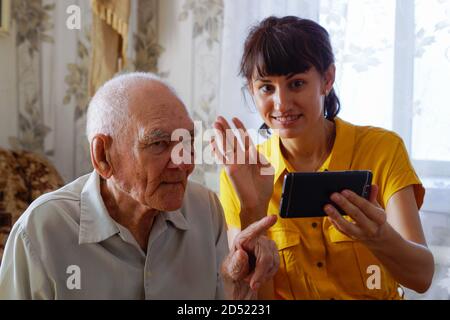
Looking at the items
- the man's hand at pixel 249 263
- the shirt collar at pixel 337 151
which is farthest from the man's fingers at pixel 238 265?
the shirt collar at pixel 337 151

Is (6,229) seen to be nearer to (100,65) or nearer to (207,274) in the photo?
(100,65)

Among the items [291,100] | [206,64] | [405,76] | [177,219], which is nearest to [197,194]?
[177,219]

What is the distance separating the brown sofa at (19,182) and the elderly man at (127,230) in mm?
816

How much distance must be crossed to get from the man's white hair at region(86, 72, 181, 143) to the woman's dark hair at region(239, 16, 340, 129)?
Answer: 0.33 meters

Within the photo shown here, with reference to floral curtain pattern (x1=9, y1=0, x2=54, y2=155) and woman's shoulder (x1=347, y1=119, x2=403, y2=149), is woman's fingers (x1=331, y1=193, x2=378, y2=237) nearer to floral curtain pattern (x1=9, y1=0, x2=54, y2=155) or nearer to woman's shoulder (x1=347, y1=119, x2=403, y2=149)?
woman's shoulder (x1=347, y1=119, x2=403, y2=149)

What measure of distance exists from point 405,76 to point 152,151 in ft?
3.32

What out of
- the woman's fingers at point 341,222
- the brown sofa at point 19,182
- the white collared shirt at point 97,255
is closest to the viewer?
the white collared shirt at point 97,255

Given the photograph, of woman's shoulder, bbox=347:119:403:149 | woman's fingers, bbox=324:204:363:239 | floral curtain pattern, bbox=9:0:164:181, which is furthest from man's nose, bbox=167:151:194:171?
floral curtain pattern, bbox=9:0:164:181

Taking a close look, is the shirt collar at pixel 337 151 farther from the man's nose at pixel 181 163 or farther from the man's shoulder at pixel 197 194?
the man's nose at pixel 181 163

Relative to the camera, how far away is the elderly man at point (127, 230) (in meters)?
0.81

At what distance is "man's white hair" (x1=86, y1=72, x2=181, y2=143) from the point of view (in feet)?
2.80

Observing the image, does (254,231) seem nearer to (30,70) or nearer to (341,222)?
(341,222)

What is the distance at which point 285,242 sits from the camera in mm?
1138
